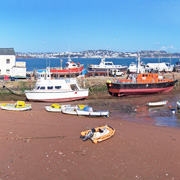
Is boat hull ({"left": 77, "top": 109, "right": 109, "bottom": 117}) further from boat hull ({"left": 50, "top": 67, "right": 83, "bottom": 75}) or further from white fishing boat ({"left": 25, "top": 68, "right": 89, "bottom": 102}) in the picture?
boat hull ({"left": 50, "top": 67, "right": 83, "bottom": 75})

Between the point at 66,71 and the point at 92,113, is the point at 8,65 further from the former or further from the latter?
the point at 92,113

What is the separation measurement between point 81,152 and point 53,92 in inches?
581

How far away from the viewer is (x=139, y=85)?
31.7 m

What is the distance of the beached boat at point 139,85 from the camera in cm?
3103

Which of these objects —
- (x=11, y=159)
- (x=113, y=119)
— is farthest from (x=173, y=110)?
(x=11, y=159)

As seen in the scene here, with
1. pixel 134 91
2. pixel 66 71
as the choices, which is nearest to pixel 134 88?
pixel 134 91

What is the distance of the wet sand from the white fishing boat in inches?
325

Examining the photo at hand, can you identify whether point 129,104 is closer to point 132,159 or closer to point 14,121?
point 14,121

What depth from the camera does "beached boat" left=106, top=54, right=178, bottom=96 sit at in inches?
1222

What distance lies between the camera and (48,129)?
52.2ft

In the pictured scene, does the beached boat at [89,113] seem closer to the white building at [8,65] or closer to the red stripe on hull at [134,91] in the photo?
the red stripe on hull at [134,91]

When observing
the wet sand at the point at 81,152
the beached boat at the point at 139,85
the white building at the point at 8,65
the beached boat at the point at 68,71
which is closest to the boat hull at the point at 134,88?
the beached boat at the point at 139,85

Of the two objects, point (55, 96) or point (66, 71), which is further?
point (66, 71)

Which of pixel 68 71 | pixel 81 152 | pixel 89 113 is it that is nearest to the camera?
pixel 81 152
